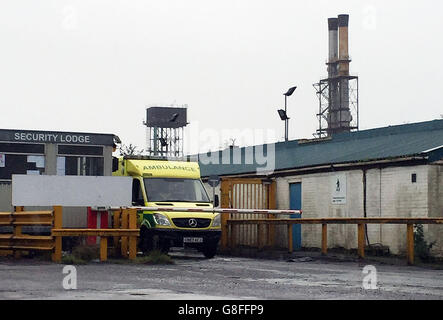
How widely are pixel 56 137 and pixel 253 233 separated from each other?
10799mm

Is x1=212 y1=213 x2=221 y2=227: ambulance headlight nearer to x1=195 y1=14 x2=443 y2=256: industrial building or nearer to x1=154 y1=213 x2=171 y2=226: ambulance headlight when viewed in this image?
x1=154 y1=213 x2=171 y2=226: ambulance headlight

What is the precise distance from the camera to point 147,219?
893 inches

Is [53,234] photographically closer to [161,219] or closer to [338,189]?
[161,219]

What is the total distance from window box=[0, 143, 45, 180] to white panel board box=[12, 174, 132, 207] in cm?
169

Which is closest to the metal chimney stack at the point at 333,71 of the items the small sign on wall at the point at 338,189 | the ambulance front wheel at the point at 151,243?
the small sign on wall at the point at 338,189

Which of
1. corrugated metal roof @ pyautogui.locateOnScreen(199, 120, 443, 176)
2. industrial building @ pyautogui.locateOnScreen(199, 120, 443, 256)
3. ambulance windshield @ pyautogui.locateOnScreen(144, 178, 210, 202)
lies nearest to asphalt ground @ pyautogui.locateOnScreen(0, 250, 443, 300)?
ambulance windshield @ pyautogui.locateOnScreen(144, 178, 210, 202)

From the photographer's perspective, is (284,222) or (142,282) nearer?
(142,282)

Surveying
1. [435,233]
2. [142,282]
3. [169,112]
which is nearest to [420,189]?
[435,233]

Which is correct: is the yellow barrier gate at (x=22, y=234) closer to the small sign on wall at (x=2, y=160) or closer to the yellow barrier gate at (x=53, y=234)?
the yellow barrier gate at (x=53, y=234)

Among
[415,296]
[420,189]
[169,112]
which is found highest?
[169,112]

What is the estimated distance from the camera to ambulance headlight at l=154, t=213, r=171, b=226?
22.4 m

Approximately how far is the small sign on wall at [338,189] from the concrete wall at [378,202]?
136 millimetres

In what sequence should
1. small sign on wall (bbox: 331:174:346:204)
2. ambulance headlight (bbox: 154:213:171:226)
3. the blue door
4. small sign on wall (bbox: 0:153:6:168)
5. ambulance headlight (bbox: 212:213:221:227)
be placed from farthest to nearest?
the blue door, small sign on wall (bbox: 331:174:346:204), ambulance headlight (bbox: 212:213:221:227), ambulance headlight (bbox: 154:213:171:226), small sign on wall (bbox: 0:153:6:168)
